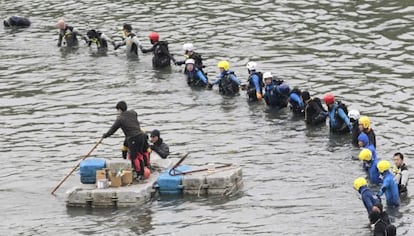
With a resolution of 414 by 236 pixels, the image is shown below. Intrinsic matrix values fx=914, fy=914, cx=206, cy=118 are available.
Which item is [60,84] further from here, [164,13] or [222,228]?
[222,228]

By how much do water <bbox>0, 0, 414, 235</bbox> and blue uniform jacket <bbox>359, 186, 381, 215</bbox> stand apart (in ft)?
1.80

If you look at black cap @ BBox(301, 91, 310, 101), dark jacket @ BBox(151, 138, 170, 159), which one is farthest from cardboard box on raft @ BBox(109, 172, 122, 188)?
black cap @ BBox(301, 91, 310, 101)

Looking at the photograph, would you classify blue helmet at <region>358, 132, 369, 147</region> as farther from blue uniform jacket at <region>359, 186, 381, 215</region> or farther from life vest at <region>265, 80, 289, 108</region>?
life vest at <region>265, 80, 289, 108</region>

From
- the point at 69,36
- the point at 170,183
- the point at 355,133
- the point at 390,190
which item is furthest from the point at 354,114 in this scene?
the point at 69,36

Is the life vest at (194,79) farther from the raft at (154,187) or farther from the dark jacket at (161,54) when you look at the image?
the raft at (154,187)

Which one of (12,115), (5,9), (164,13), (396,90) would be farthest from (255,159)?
(5,9)

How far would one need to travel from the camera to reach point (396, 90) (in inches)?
1208

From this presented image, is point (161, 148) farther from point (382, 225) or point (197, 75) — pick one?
point (382, 225)

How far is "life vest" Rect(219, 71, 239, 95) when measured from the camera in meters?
31.8

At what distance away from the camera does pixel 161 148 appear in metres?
25.7

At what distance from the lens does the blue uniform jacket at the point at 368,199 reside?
67.6 ft

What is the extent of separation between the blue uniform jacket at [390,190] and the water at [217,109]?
34 centimetres

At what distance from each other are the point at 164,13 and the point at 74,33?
5.84 meters

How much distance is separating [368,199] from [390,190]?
1.00 meters
